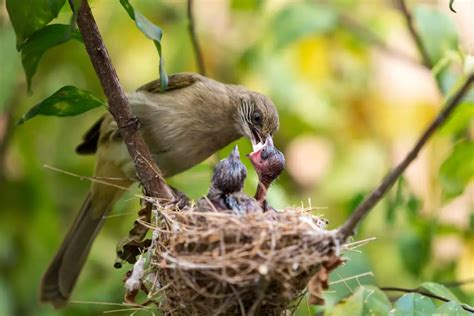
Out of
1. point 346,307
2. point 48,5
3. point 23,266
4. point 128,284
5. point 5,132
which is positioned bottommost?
point 23,266

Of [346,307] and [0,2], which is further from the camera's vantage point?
[0,2]

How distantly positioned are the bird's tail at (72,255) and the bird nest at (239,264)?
1.58 meters

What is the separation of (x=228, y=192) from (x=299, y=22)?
1.59 meters

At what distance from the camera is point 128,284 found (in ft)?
12.2

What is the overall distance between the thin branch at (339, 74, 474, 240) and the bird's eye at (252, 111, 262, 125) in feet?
6.96

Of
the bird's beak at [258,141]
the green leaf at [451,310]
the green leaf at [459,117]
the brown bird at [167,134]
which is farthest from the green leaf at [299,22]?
the green leaf at [451,310]

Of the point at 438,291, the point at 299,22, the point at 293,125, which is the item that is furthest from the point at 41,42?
the point at 293,125

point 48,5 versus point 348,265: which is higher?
point 48,5

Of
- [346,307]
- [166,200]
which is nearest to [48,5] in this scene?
[166,200]

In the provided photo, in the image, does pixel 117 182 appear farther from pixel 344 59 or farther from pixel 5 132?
pixel 344 59

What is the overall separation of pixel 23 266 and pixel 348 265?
2.48 metres

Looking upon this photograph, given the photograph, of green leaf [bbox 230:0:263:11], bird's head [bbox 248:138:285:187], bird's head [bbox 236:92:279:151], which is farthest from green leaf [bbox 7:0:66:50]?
green leaf [bbox 230:0:263:11]

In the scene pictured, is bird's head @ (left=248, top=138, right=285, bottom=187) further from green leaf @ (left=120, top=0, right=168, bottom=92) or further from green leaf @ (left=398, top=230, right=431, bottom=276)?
green leaf @ (left=120, top=0, right=168, bottom=92)

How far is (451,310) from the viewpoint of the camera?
11.1ft
